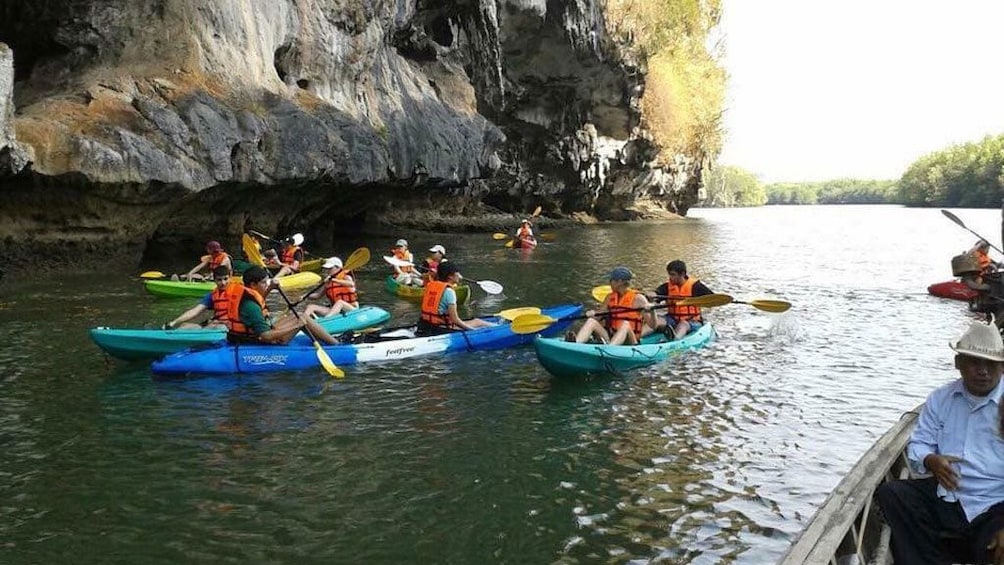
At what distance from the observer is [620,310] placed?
32.6ft

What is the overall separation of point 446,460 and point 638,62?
36.9m

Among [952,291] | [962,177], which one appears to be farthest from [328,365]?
[962,177]

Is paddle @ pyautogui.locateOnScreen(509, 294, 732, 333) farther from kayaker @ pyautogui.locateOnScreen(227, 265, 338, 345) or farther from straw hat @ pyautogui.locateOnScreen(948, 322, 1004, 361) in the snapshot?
straw hat @ pyautogui.locateOnScreen(948, 322, 1004, 361)

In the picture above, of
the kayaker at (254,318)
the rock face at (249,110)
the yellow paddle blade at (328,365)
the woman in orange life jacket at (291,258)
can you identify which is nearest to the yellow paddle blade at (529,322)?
the yellow paddle blade at (328,365)

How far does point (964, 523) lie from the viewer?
3965 millimetres

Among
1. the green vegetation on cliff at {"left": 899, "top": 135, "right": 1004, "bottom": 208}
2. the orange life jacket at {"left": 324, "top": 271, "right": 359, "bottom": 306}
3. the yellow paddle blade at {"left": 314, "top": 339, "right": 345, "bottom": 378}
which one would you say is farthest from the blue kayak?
the green vegetation on cliff at {"left": 899, "top": 135, "right": 1004, "bottom": 208}

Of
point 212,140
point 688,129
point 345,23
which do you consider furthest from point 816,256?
point 688,129

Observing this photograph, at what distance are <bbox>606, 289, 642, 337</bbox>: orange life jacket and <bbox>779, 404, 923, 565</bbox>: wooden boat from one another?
499 centimetres

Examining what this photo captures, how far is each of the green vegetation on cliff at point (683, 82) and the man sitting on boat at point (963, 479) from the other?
42028 millimetres

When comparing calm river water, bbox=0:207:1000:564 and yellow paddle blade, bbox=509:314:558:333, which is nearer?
calm river water, bbox=0:207:1000:564

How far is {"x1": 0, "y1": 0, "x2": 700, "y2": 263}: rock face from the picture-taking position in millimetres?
15734

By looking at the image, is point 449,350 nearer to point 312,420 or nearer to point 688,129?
point 312,420

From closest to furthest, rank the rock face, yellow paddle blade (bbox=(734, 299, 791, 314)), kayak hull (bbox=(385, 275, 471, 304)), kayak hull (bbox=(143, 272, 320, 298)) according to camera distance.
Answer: yellow paddle blade (bbox=(734, 299, 791, 314)) → kayak hull (bbox=(143, 272, 320, 298)) → the rock face → kayak hull (bbox=(385, 275, 471, 304))

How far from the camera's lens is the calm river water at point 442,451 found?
17.1ft
